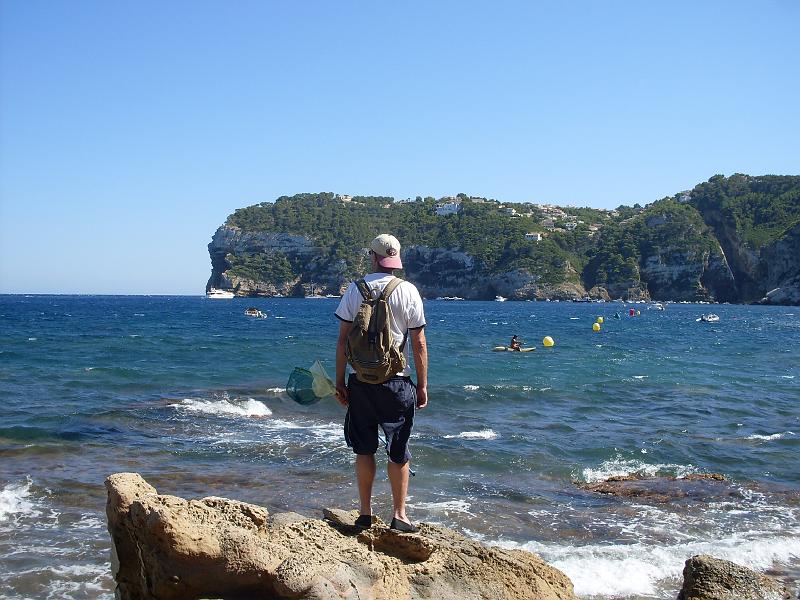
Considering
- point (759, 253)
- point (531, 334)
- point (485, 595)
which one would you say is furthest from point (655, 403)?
point (759, 253)

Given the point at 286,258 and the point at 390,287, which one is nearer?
the point at 390,287

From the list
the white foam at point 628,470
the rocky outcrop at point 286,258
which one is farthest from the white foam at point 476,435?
the rocky outcrop at point 286,258

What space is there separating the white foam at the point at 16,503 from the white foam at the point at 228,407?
728 cm

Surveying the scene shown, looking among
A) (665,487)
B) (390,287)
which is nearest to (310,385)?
(390,287)

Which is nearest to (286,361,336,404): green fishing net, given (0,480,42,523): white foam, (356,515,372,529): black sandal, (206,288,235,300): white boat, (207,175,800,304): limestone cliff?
(356,515,372,529): black sandal

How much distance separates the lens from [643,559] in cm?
802

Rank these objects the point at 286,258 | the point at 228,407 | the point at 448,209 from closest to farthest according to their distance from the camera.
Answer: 1. the point at 228,407
2. the point at 286,258
3. the point at 448,209

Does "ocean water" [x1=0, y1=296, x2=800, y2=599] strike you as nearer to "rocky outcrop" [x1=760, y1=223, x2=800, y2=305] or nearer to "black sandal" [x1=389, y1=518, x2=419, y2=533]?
"black sandal" [x1=389, y1=518, x2=419, y2=533]

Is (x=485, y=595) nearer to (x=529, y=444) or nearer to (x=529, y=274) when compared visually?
(x=529, y=444)

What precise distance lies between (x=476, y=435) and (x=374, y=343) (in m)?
10.6

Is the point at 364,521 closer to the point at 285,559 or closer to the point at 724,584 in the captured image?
the point at 285,559

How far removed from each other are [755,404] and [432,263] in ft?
445

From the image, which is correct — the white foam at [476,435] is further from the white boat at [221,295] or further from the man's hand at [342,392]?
the white boat at [221,295]

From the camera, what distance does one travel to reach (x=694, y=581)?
5.79 meters
